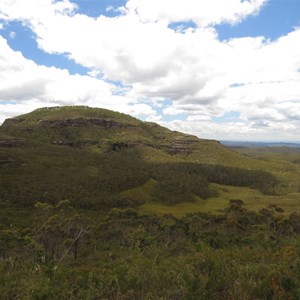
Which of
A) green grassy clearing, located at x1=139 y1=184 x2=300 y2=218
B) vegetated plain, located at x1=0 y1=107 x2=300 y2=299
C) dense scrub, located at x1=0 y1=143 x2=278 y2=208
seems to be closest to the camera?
vegetated plain, located at x1=0 y1=107 x2=300 y2=299

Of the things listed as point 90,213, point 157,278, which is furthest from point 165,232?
point 157,278

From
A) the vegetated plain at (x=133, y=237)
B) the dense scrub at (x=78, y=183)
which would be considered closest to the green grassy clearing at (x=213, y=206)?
the vegetated plain at (x=133, y=237)

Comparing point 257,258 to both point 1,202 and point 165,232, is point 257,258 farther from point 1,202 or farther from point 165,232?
point 1,202

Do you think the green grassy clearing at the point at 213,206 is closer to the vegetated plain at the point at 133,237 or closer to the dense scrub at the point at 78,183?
the vegetated plain at the point at 133,237

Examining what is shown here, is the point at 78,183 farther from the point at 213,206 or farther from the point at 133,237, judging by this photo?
the point at 133,237

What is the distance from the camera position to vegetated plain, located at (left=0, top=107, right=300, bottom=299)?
12.9 meters

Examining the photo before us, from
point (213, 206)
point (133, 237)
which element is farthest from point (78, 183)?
point (133, 237)

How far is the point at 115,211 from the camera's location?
11144 centimetres

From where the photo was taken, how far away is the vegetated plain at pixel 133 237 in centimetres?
1287

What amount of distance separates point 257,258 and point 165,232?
58.8 meters

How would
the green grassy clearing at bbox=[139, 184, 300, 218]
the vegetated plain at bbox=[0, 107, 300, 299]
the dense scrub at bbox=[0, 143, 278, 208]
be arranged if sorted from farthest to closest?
1. the green grassy clearing at bbox=[139, 184, 300, 218]
2. the dense scrub at bbox=[0, 143, 278, 208]
3. the vegetated plain at bbox=[0, 107, 300, 299]

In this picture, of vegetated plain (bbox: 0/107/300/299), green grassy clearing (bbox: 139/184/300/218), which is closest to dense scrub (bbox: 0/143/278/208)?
vegetated plain (bbox: 0/107/300/299)

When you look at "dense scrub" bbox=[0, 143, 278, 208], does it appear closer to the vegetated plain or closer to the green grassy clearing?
the vegetated plain

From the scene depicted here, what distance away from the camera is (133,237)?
204ft
